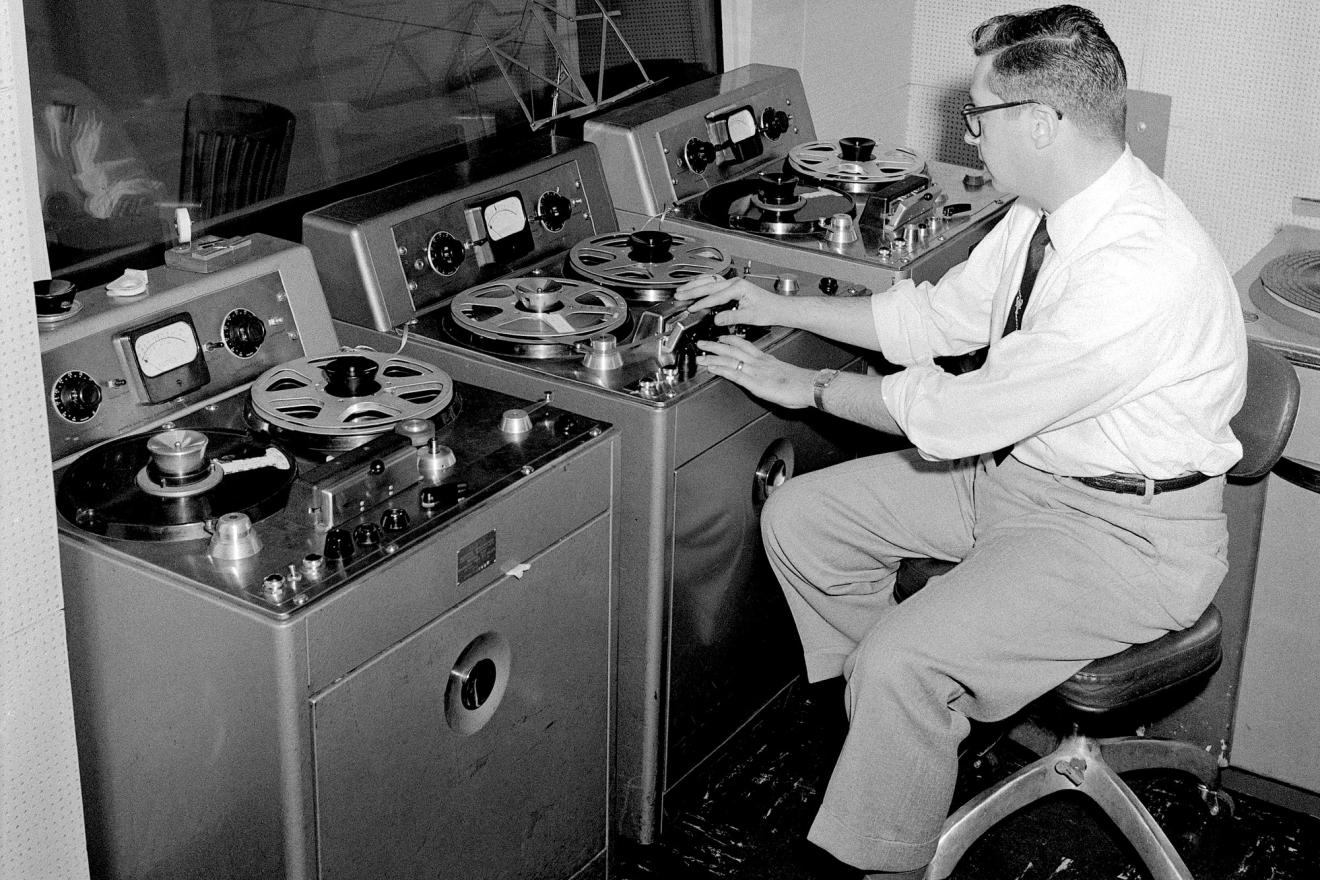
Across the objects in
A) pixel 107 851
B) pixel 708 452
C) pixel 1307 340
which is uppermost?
pixel 1307 340

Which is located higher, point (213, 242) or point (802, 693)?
point (213, 242)

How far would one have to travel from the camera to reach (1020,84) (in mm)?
2338

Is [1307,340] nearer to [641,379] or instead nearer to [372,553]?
[641,379]

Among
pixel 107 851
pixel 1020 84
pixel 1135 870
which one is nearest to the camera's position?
pixel 107 851

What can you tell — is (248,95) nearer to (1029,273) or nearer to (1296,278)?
(1029,273)

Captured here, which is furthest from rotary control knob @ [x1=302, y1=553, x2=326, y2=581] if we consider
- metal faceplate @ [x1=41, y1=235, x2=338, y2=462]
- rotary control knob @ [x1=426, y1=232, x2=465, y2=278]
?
rotary control knob @ [x1=426, y1=232, x2=465, y2=278]

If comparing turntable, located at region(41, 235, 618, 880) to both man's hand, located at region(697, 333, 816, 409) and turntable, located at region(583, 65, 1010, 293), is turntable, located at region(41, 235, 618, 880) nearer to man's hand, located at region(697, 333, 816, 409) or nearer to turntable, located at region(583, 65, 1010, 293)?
man's hand, located at region(697, 333, 816, 409)

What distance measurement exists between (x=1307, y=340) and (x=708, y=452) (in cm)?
123

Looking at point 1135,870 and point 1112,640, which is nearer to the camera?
point 1112,640

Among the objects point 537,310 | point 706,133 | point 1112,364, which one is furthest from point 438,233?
point 1112,364

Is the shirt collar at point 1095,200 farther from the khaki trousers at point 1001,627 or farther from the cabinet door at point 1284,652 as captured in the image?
the cabinet door at point 1284,652

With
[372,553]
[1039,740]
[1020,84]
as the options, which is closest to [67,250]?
[372,553]

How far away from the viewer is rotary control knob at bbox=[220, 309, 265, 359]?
7.86 ft

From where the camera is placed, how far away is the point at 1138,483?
2398 millimetres
